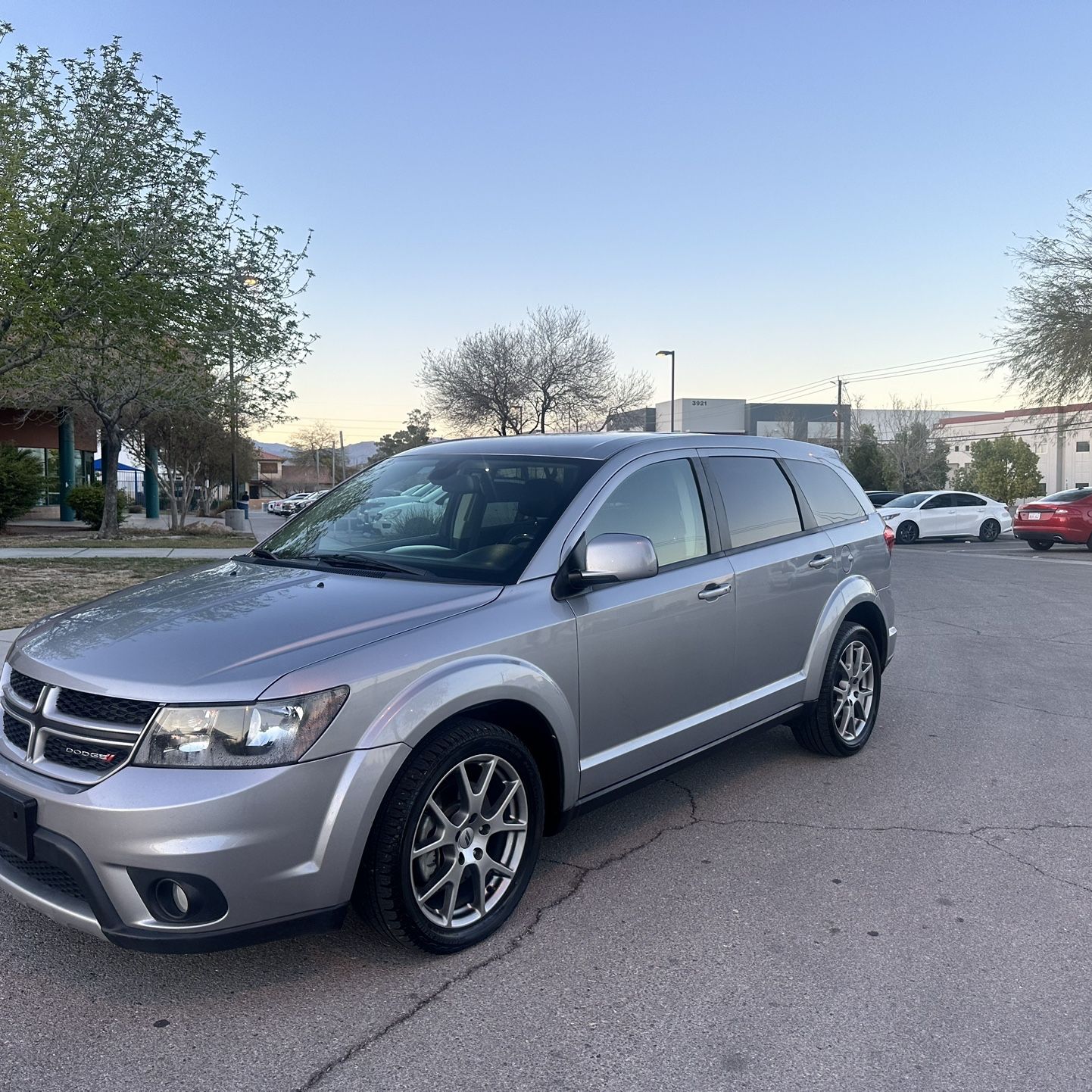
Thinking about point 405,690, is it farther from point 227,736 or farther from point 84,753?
point 84,753

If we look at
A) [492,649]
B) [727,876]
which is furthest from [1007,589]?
[492,649]

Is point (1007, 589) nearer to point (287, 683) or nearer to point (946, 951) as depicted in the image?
point (946, 951)

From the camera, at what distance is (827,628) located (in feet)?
17.0

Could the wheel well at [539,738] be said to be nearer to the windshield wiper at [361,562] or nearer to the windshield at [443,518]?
the windshield at [443,518]

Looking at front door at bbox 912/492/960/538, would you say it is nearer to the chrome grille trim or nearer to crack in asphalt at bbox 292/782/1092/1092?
crack in asphalt at bbox 292/782/1092/1092

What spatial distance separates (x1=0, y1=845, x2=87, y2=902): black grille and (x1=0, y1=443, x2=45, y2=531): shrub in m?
24.3

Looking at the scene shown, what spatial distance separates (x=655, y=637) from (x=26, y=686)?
2276mm

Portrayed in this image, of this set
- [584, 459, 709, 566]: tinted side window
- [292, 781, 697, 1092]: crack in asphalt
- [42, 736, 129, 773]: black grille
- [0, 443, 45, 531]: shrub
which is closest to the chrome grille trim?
[42, 736, 129, 773]: black grille

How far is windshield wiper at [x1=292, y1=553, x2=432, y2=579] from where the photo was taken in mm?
3770

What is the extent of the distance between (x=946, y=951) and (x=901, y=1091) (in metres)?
0.88

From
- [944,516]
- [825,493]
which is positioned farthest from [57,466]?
[825,493]

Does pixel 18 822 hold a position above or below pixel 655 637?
below

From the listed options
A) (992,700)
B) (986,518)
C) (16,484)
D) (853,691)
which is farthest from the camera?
(986,518)

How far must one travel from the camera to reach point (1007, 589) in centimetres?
1441
